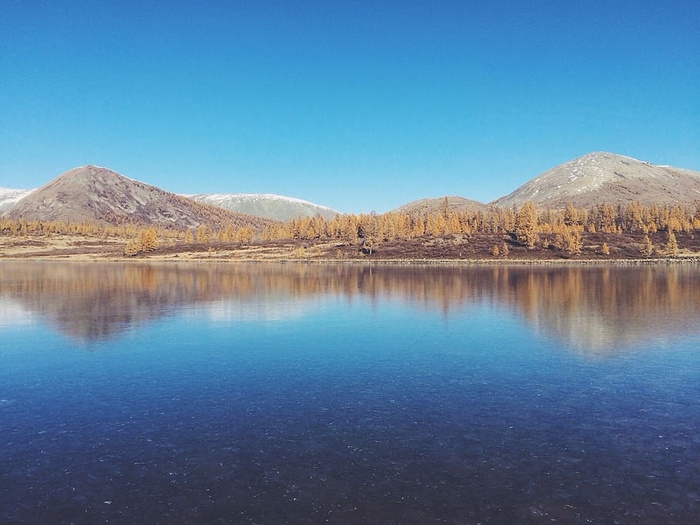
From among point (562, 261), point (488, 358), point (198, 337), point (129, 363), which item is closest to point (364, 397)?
point (488, 358)

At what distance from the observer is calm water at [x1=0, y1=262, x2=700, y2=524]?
12648mm

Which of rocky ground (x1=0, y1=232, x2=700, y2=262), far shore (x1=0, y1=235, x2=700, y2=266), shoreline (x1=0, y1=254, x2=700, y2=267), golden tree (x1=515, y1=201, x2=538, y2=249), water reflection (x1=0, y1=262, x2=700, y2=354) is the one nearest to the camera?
water reflection (x1=0, y1=262, x2=700, y2=354)

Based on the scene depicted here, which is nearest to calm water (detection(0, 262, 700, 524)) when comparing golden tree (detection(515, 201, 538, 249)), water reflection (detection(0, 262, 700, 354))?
water reflection (detection(0, 262, 700, 354))

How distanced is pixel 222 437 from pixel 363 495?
6.19m

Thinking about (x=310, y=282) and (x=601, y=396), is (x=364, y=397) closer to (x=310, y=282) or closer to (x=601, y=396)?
(x=601, y=396)

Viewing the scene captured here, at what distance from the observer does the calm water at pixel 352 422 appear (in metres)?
12.6

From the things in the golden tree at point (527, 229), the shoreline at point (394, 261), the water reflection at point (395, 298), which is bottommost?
the water reflection at point (395, 298)

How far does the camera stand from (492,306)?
167 feet

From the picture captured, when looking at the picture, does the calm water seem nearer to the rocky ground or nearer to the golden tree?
the rocky ground

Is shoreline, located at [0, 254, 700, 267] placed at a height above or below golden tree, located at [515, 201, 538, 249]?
below

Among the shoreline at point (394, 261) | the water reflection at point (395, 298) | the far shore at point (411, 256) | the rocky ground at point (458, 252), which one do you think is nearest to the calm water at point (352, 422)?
the water reflection at point (395, 298)

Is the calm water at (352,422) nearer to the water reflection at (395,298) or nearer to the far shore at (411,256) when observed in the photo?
the water reflection at (395,298)

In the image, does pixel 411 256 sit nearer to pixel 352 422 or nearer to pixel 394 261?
pixel 394 261

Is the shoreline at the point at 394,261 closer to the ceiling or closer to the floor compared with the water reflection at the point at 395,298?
closer to the ceiling
